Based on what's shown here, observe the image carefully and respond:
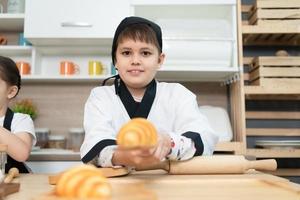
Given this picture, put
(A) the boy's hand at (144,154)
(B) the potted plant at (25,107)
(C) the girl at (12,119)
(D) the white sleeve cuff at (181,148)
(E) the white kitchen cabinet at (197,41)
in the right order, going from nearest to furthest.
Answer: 1. (A) the boy's hand at (144,154)
2. (D) the white sleeve cuff at (181,148)
3. (C) the girl at (12,119)
4. (E) the white kitchen cabinet at (197,41)
5. (B) the potted plant at (25,107)

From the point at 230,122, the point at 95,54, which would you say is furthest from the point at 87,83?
the point at 230,122

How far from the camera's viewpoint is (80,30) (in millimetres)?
1572

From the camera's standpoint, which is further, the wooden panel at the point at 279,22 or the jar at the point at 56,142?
the jar at the point at 56,142

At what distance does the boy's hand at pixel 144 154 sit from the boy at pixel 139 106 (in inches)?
0.7

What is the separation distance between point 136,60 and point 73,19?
850 millimetres

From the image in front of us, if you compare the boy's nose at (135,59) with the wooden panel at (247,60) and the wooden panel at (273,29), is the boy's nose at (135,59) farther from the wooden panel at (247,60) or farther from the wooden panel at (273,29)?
the wooden panel at (247,60)

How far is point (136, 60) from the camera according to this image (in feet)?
2.82

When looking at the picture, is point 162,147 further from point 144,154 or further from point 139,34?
point 139,34

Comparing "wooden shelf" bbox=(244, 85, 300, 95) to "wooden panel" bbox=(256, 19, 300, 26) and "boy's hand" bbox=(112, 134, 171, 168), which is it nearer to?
"wooden panel" bbox=(256, 19, 300, 26)

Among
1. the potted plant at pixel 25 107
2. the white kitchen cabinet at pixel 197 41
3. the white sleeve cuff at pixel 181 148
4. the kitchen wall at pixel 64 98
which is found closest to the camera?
the white sleeve cuff at pixel 181 148

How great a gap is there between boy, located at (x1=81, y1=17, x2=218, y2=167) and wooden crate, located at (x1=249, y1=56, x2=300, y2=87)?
2.32 feet

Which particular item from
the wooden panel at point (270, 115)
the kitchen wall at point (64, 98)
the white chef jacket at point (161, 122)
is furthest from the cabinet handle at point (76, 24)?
the wooden panel at point (270, 115)

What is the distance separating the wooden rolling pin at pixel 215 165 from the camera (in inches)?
27.7

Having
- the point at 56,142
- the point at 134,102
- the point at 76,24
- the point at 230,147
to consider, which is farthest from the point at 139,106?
the point at 56,142
